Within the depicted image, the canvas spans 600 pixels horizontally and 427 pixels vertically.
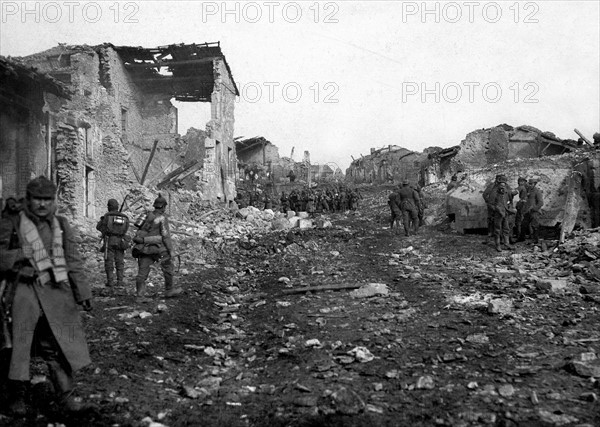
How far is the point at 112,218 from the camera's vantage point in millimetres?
7746

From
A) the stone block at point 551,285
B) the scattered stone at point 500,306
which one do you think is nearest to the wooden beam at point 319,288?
the scattered stone at point 500,306

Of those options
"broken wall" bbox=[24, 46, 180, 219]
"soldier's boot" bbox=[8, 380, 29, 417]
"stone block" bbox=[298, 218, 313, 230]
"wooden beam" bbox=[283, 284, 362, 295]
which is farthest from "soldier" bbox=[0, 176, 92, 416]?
"stone block" bbox=[298, 218, 313, 230]

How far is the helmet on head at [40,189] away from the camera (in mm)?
3514

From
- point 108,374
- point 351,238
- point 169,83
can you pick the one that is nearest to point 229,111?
point 169,83

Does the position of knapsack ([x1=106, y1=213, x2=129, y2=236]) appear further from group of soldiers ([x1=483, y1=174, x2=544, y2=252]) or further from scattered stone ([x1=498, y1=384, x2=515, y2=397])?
group of soldiers ([x1=483, y1=174, x2=544, y2=252])

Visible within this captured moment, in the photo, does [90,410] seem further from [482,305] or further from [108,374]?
[482,305]

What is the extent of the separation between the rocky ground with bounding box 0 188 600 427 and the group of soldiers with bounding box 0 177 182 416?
0.25m

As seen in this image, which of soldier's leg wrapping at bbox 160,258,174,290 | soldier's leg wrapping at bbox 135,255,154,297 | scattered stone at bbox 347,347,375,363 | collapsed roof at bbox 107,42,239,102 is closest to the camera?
scattered stone at bbox 347,347,375,363

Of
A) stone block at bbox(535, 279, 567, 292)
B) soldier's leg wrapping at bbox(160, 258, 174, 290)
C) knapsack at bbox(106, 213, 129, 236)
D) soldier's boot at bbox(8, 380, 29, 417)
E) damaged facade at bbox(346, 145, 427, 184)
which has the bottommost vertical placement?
soldier's boot at bbox(8, 380, 29, 417)

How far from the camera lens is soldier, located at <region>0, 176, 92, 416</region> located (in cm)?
335

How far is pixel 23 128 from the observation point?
11930mm

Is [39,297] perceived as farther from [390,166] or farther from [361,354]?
[390,166]

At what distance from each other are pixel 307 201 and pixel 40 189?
845 inches

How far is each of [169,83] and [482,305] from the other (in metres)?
21.2
